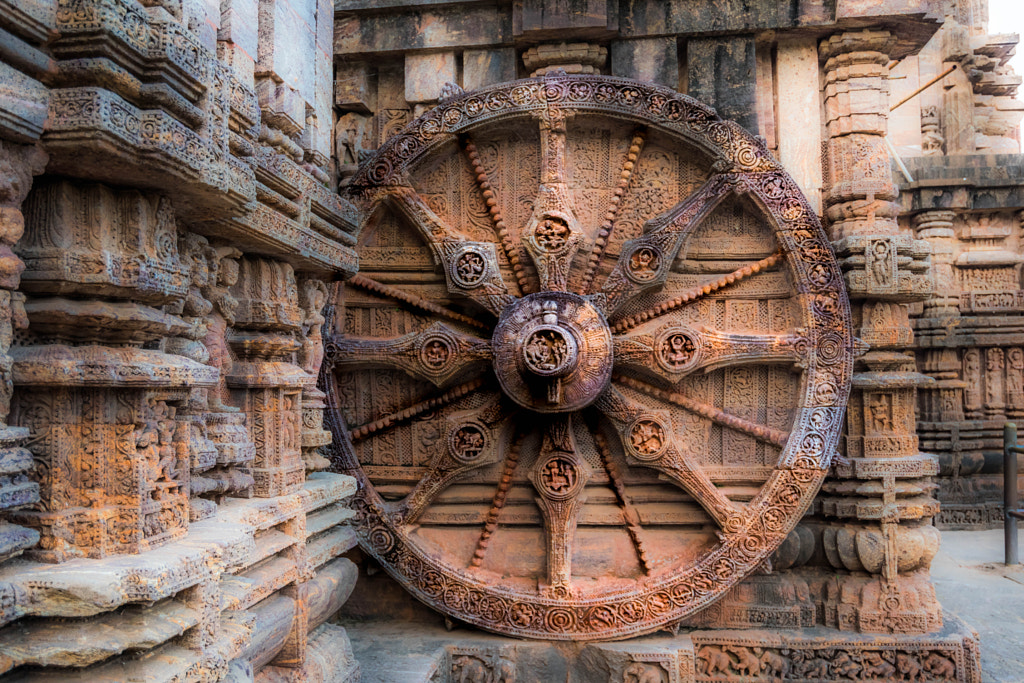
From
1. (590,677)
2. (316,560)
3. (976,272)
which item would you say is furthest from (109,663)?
(976,272)

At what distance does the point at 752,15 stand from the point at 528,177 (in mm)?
1834

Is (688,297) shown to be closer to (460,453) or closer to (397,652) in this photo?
(460,453)

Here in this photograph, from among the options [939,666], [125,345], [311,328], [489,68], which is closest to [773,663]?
[939,666]

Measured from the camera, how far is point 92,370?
212 cm

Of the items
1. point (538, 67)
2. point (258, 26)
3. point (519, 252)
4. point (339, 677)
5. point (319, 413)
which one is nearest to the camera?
point (258, 26)

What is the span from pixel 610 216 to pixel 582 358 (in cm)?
100

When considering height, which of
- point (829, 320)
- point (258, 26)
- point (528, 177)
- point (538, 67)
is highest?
point (538, 67)

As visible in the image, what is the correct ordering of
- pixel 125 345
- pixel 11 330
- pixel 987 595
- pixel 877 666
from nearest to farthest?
1. pixel 11 330
2. pixel 125 345
3. pixel 877 666
4. pixel 987 595

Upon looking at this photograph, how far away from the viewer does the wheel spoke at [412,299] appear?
4.74m

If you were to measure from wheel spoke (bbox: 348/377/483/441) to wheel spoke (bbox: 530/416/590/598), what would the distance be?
592mm

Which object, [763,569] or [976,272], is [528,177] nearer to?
[763,569]

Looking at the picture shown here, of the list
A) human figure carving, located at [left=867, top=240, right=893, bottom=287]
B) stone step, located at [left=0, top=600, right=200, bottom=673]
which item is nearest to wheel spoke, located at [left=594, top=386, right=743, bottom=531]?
human figure carving, located at [left=867, top=240, right=893, bottom=287]

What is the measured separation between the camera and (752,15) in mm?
4887

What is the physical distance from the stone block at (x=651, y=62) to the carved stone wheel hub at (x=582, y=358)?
564 mm
